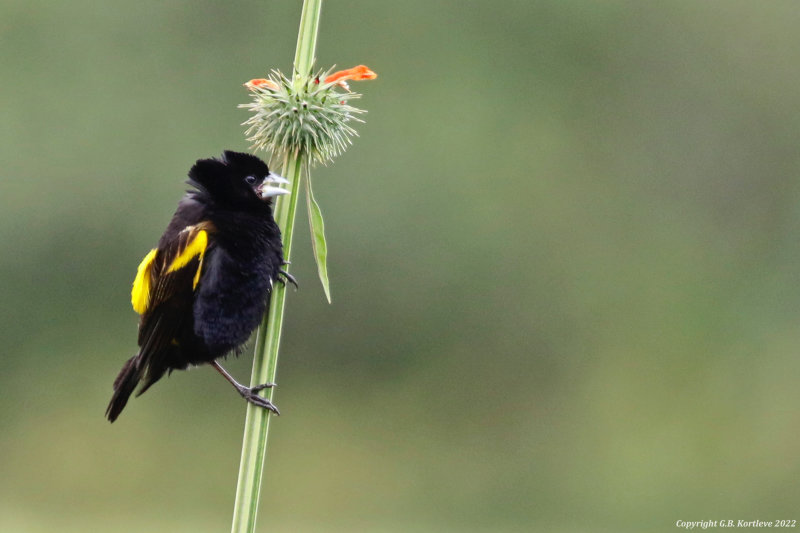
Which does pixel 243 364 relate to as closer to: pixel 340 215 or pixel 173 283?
pixel 340 215

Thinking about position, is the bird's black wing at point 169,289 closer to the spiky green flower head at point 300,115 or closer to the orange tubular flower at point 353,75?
the spiky green flower head at point 300,115

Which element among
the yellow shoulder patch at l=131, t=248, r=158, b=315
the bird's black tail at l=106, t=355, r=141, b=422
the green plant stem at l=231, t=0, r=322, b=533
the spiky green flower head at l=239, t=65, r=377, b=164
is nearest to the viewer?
the green plant stem at l=231, t=0, r=322, b=533

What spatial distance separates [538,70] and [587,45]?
1.27 m

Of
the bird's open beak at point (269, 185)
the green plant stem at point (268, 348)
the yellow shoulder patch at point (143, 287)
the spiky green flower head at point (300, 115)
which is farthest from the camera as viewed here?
the yellow shoulder patch at point (143, 287)

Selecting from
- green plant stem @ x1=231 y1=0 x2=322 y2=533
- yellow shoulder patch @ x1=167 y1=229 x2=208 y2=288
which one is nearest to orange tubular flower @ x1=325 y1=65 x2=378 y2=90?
green plant stem @ x1=231 y1=0 x2=322 y2=533

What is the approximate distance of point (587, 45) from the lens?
54.6ft

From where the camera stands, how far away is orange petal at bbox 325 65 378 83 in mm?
2600

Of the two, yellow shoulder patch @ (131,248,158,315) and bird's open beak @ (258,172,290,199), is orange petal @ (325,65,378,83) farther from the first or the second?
yellow shoulder patch @ (131,248,158,315)

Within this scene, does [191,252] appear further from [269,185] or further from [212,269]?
[269,185]

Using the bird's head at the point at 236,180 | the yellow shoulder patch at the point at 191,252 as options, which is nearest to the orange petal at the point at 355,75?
the bird's head at the point at 236,180

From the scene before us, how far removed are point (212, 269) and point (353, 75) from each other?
102cm

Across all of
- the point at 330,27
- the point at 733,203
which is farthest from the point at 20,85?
the point at 733,203

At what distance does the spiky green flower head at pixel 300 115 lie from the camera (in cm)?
274

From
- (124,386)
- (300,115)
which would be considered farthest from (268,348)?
(124,386)
